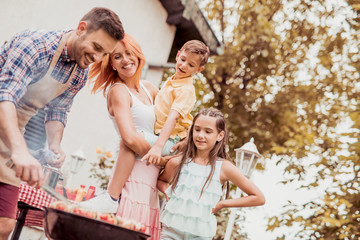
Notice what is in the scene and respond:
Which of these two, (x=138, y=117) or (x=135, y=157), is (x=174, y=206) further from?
(x=138, y=117)

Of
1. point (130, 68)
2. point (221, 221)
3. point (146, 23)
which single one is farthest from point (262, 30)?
point (130, 68)

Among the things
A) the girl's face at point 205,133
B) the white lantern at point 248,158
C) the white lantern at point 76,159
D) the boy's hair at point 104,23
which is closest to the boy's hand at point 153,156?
the girl's face at point 205,133

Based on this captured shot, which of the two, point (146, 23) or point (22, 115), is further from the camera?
point (146, 23)

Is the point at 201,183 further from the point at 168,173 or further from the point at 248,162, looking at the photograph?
the point at 248,162

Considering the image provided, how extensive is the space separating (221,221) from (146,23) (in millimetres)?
3875

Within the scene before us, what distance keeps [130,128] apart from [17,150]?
30.9 inches

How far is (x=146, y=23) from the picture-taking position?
758 centimetres

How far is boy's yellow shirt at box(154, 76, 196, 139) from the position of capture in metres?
2.46

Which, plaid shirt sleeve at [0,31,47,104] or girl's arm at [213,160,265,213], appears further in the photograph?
girl's arm at [213,160,265,213]

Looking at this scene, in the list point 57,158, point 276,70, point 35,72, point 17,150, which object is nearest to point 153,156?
point 57,158

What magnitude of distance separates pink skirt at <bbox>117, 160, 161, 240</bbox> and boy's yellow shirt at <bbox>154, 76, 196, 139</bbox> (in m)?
0.27

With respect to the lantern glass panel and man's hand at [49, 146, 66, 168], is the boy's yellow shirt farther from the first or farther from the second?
the lantern glass panel

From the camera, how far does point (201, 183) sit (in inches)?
92.9

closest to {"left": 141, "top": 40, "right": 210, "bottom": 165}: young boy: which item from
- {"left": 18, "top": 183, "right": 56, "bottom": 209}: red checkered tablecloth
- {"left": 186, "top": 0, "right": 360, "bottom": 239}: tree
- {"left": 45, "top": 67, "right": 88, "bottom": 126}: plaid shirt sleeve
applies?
{"left": 45, "top": 67, "right": 88, "bottom": 126}: plaid shirt sleeve
